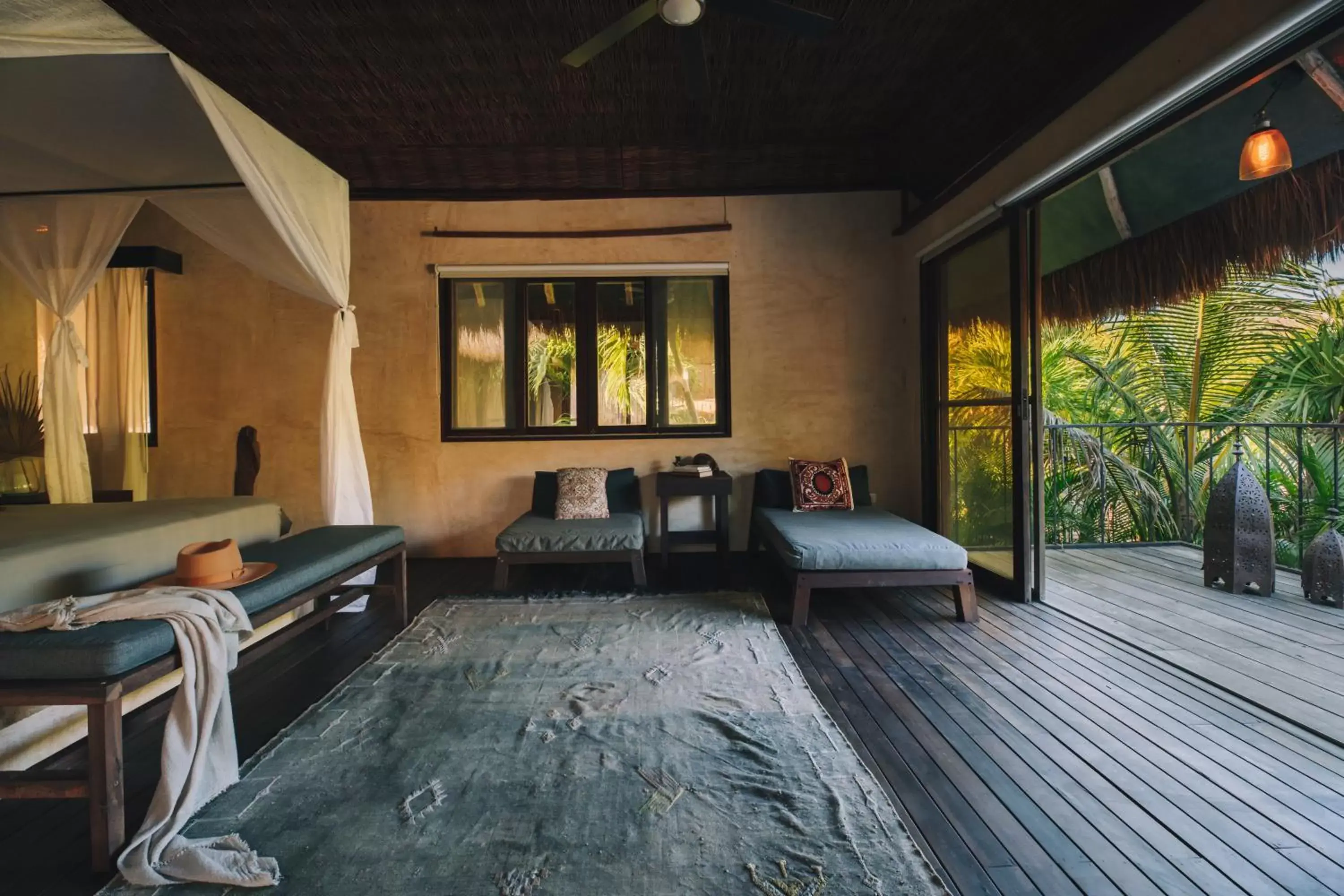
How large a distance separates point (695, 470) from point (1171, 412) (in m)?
4.22

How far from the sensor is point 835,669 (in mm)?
2482

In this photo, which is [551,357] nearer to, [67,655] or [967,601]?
[967,601]

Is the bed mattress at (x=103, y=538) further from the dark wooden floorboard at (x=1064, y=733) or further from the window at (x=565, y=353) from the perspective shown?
the window at (x=565, y=353)

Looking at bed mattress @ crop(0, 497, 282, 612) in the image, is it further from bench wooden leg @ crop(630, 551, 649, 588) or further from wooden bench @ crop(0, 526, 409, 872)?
bench wooden leg @ crop(630, 551, 649, 588)

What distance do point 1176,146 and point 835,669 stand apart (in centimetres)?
355

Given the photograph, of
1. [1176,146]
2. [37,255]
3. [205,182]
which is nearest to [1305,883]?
[1176,146]

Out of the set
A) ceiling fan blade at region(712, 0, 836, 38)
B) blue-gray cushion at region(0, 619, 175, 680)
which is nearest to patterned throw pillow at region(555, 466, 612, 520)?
blue-gray cushion at region(0, 619, 175, 680)

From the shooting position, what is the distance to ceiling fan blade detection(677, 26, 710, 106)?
2.51 meters

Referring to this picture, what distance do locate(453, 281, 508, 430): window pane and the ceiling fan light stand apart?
2858 mm

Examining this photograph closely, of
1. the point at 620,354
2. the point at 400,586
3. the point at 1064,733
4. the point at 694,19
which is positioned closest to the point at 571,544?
the point at 400,586

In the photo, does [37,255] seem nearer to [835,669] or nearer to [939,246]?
[835,669]

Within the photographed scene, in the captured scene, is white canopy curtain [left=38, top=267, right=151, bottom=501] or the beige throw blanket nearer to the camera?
the beige throw blanket

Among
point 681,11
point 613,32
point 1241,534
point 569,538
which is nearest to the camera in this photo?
point 681,11

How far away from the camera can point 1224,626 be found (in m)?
2.89
